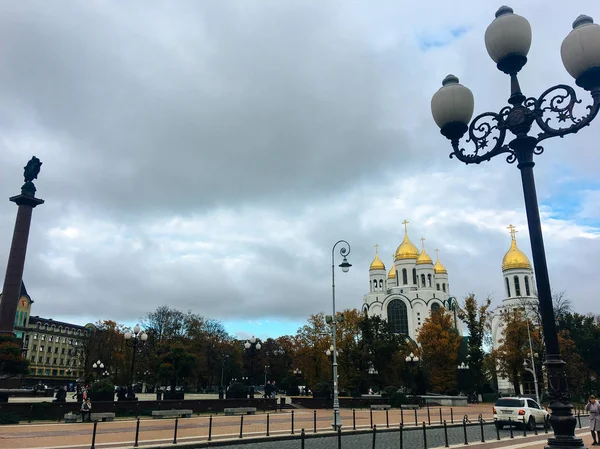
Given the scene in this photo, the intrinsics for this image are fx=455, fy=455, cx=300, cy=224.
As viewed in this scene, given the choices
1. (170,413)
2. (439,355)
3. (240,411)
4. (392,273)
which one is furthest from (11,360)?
(392,273)

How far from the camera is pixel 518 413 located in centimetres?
2228

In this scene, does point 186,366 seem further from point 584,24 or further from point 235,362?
point 235,362

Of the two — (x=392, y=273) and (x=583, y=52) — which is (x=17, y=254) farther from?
(x=392, y=273)

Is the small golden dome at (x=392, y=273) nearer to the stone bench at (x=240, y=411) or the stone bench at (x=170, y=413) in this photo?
the stone bench at (x=240, y=411)

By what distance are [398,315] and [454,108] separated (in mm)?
76415

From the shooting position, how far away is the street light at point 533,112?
6664mm

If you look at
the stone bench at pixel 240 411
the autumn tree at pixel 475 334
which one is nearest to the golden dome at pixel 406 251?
the autumn tree at pixel 475 334

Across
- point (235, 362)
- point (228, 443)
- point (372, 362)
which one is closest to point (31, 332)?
point (235, 362)

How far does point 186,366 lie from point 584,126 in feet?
100

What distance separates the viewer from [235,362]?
7994cm

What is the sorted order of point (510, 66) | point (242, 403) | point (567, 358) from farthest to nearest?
point (567, 358) → point (242, 403) → point (510, 66)

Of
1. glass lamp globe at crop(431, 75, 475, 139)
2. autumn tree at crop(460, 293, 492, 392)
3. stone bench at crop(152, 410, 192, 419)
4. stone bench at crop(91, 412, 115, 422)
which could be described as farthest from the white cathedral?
glass lamp globe at crop(431, 75, 475, 139)

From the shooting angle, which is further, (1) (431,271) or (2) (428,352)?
(1) (431,271)

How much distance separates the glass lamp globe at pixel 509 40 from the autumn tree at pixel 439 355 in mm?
52571
